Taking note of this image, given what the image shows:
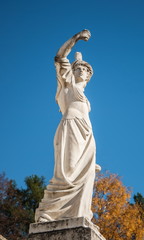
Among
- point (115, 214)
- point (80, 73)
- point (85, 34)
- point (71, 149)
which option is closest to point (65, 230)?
point (71, 149)

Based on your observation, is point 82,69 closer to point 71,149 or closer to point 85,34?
point 85,34

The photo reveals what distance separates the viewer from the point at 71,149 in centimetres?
595

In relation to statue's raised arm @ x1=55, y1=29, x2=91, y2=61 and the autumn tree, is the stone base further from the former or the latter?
the autumn tree

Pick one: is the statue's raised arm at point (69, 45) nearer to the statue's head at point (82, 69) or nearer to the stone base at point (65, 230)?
the statue's head at point (82, 69)

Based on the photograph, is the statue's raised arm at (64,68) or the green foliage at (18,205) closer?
the statue's raised arm at (64,68)

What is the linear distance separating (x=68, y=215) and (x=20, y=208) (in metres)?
25.4

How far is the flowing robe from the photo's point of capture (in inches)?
212

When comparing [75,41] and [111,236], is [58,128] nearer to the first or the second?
[75,41]

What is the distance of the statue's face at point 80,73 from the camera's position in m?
7.18

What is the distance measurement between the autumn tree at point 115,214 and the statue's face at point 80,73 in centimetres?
1635

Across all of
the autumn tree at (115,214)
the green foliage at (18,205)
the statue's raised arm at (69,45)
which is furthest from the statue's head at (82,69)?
the green foliage at (18,205)

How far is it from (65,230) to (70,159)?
55.0 inches

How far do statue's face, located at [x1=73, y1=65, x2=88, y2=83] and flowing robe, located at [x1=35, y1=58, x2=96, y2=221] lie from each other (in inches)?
7.8

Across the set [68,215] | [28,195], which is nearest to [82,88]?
[68,215]
